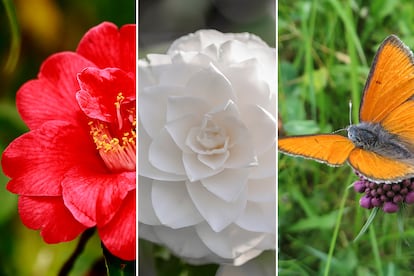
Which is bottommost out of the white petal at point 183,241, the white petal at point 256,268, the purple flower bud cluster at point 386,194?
the white petal at point 256,268

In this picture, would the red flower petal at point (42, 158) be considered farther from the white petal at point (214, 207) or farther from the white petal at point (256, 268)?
the white petal at point (256, 268)

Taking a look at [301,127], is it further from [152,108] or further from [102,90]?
[102,90]

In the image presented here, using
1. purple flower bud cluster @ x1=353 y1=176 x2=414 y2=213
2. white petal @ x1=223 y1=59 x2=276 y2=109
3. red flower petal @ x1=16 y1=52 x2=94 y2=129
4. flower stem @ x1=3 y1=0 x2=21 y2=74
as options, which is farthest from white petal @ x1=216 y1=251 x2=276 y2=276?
flower stem @ x1=3 y1=0 x2=21 y2=74

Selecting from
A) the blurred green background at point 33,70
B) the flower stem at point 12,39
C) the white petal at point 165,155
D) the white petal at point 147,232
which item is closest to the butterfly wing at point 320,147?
the white petal at point 165,155

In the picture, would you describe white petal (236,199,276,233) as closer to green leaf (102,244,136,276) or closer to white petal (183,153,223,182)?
white petal (183,153,223,182)

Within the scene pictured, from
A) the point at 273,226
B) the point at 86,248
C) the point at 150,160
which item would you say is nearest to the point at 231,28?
the point at 150,160

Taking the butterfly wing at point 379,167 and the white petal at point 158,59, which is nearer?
the butterfly wing at point 379,167
